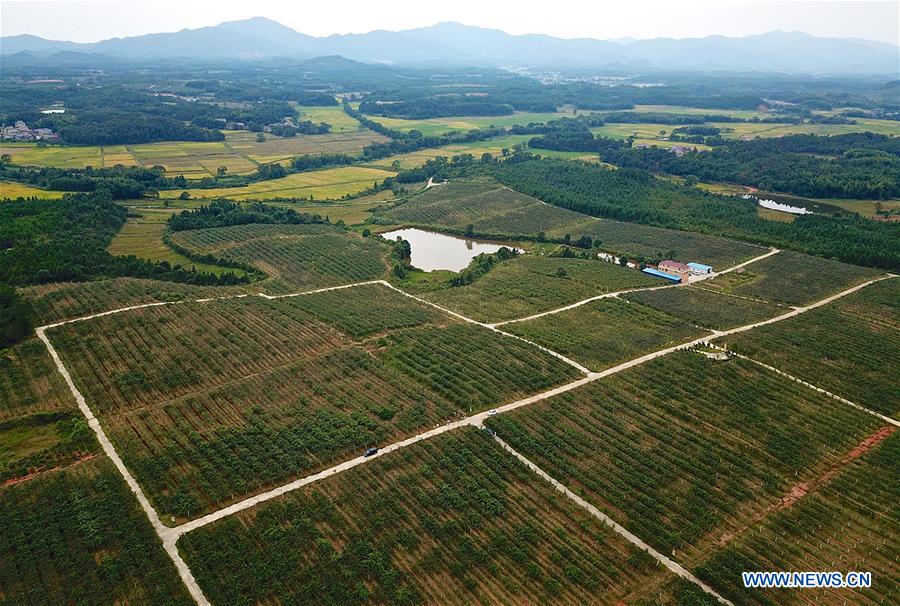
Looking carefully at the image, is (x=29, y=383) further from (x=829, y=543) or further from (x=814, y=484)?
(x=814, y=484)

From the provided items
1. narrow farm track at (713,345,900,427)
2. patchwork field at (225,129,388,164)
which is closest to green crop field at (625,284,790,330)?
narrow farm track at (713,345,900,427)

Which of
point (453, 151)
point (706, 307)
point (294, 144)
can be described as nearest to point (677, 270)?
point (706, 307)

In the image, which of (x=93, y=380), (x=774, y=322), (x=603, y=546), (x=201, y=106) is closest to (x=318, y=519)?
(x=603, y=546)

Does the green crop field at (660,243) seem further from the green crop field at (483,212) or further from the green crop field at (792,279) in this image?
the green crop field at (483,212)

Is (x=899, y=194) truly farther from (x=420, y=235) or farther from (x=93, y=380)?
(x=93, y=380)

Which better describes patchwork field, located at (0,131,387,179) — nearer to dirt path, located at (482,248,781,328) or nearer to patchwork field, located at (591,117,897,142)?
patchwork field, located at (591,117,897,142)

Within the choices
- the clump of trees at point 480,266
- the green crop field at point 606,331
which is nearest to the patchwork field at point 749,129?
the clump of trees at point 480,266
